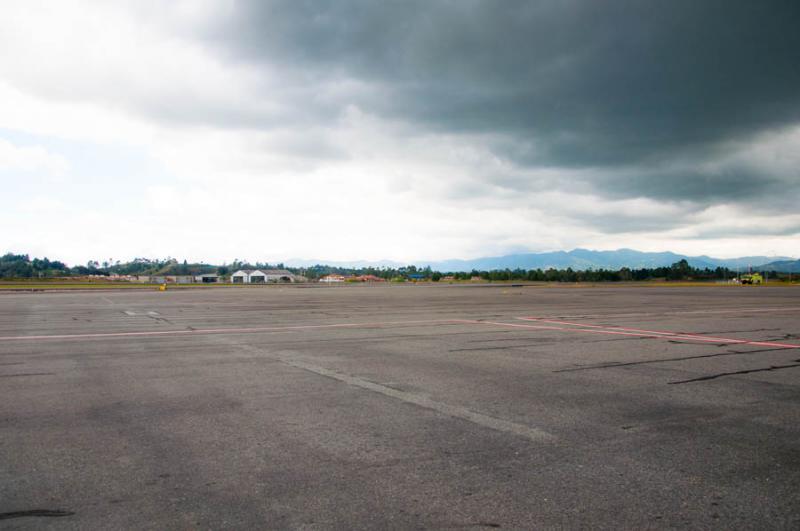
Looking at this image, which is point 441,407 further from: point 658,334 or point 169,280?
point 169,280

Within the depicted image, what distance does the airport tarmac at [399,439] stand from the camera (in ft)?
11.8

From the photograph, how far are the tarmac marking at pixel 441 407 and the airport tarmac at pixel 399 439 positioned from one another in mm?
36

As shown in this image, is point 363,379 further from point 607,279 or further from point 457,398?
point 607,279

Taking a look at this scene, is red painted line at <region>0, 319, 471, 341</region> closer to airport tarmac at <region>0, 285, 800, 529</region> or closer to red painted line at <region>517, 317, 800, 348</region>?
→ airport tarmac at <region>0, 285, 800, 529</region>

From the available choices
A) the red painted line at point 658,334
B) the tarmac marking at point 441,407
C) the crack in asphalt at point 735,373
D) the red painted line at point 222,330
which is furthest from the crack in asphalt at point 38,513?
the red painted line at point 658,334

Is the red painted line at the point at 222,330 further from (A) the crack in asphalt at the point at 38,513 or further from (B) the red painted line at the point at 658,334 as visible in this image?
(A) the crack in asphalt at the point at 38,513

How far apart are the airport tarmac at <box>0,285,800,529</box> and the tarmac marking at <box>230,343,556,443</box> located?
0.12 ft

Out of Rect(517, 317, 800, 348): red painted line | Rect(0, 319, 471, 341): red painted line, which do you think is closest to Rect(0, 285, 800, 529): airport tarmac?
Rect(517, 317, 800, 348): red painted line

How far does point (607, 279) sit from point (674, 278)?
15160mm

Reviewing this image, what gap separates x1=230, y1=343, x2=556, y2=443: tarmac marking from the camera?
5.31 metres

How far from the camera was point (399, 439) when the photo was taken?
512 cm

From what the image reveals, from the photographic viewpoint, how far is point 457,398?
6887 mm

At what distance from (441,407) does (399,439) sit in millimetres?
1375

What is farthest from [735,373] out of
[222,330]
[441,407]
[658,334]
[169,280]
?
[169,280]
